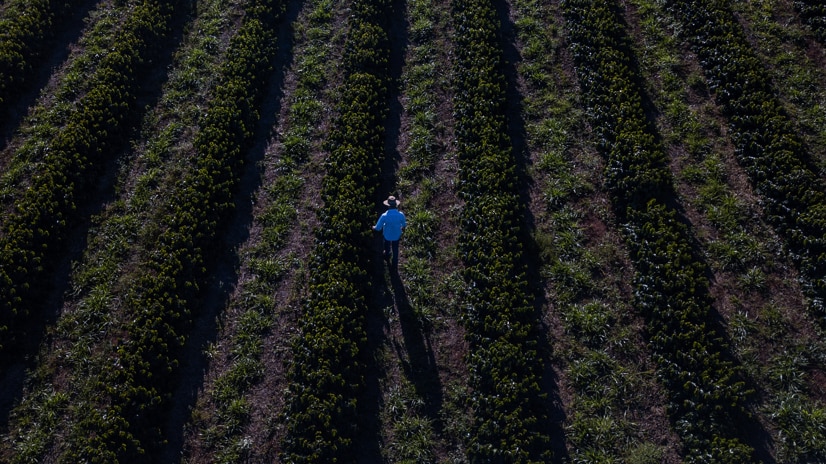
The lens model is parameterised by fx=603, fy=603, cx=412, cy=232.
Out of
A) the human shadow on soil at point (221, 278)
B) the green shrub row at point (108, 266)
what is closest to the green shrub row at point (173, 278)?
the human shadow on soil at point (221, 278)

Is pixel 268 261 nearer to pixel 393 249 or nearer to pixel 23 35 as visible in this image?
pixel 393 249

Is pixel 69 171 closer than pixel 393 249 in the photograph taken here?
No

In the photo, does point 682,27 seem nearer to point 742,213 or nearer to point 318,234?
point 742,213

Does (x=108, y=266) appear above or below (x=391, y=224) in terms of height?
below

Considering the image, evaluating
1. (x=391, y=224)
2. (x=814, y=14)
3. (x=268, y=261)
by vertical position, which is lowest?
(x=268, y=261)

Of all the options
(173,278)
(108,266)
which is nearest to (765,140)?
(173,278)
